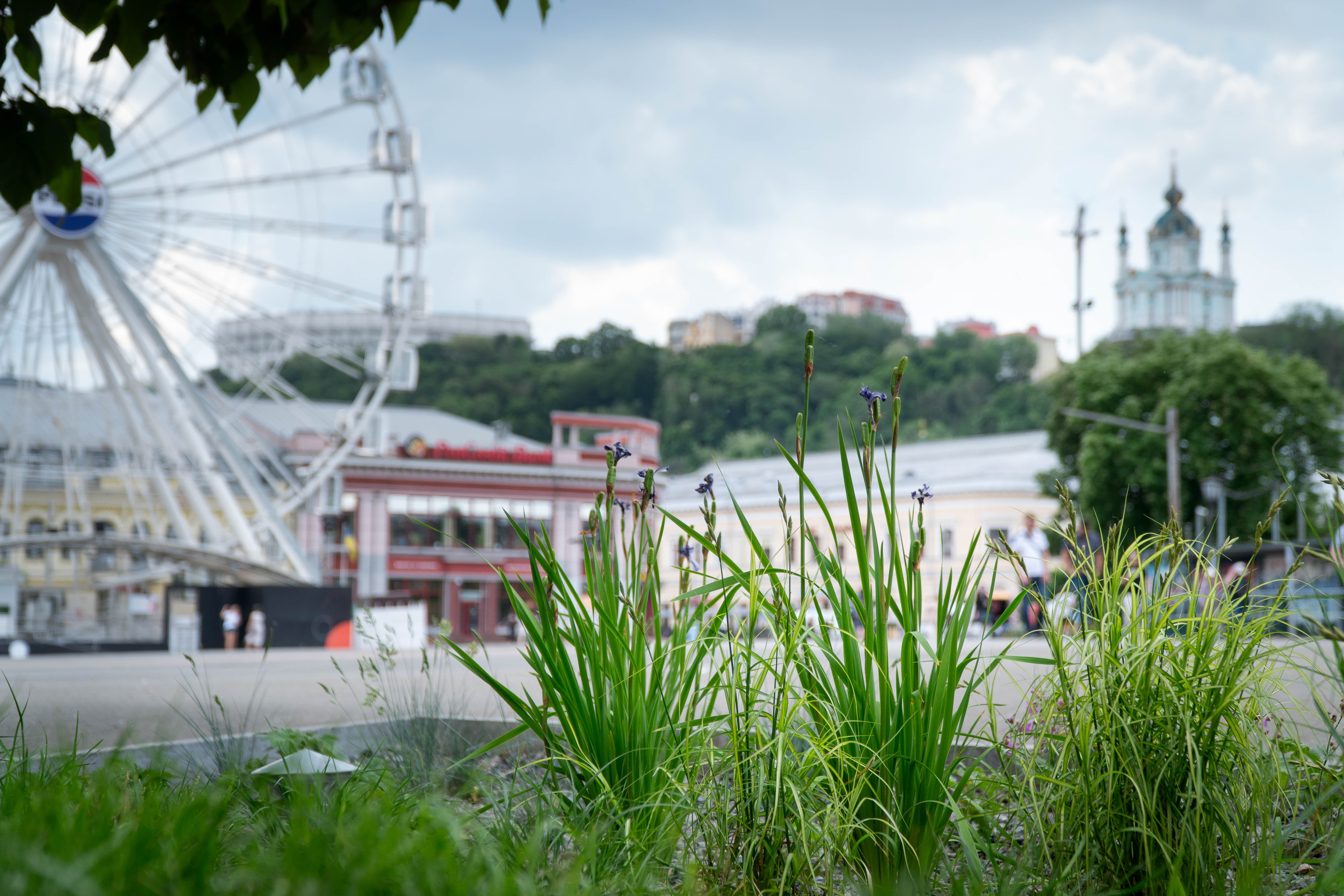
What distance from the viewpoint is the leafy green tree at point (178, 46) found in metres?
3.52

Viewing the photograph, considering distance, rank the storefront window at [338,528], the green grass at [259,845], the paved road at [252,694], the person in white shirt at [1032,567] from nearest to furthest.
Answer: the green grass at [259,845] < the person in white shirt at [1032,567] < the paved road at [252,694] < the storefront window at [338,528]

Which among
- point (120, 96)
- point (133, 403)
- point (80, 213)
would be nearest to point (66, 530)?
point (133, 403)

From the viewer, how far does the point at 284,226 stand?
83.3ft

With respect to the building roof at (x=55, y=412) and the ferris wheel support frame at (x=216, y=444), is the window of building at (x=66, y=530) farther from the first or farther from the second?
the ferris wheel support frame at (x=216, y=444)

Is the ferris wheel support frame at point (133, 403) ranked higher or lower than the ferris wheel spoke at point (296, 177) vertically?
lower

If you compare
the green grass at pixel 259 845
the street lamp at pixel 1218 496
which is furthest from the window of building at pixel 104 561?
the green grass at pixel 259 845

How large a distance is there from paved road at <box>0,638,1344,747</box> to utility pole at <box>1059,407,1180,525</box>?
15139mm

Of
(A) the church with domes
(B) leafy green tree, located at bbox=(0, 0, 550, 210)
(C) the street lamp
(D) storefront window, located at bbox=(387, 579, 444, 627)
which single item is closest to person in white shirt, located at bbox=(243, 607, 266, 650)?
(C) the street lamp

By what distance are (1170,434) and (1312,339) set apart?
44389mm

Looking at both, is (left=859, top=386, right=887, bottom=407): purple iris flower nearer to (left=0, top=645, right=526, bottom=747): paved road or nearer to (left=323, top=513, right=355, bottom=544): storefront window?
(left=0, top=645, right=526, bottom=747): paved road

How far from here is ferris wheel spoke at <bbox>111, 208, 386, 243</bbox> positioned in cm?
2378

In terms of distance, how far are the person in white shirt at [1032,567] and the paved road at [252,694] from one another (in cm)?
14

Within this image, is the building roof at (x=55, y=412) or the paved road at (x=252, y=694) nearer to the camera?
the paved road at (x=252, y=694)

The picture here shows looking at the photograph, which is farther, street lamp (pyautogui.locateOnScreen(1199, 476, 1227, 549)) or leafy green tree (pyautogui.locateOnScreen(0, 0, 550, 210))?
street lamp (pyautogui.locateOnScreen(1199, 476, 1227, 549))
